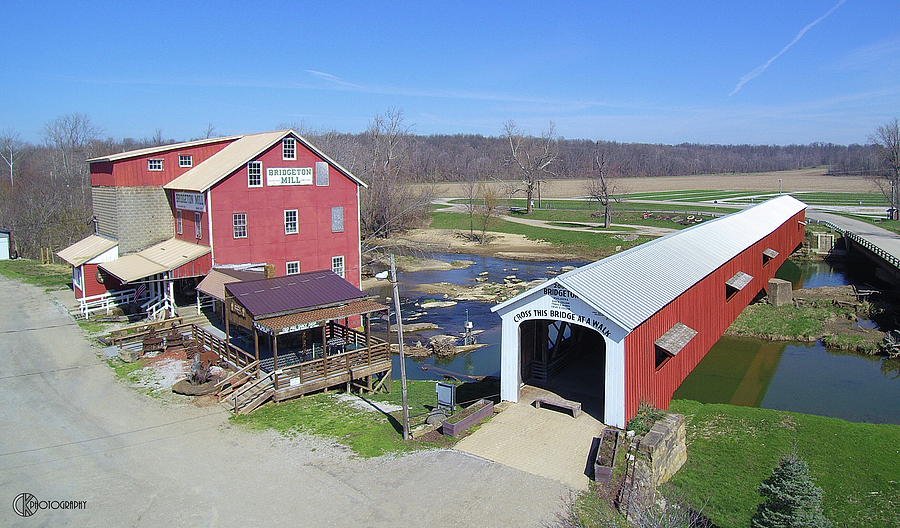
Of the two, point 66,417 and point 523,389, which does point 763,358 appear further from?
point 66,417

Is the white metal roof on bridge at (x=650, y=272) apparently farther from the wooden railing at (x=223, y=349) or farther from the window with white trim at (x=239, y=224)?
the window with white trim at (x=239, y=224)

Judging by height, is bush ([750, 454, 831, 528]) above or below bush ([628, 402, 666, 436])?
above

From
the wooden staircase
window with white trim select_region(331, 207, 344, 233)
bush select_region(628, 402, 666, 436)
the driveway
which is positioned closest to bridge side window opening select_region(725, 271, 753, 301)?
bush select_region(628, 402, 666, 436)

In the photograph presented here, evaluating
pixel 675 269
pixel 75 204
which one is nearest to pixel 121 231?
pixel 675 269

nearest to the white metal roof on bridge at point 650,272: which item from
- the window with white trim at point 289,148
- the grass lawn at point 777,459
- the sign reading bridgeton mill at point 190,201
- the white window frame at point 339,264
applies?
the grass lawn at point 777,459

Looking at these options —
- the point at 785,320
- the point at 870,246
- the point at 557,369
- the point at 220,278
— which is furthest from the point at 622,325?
the point at 870,246

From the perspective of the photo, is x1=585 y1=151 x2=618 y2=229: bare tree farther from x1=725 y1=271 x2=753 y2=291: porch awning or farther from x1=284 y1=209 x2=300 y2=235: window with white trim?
x1=284 y1=209 x2=300 y2=235: window with white trim
